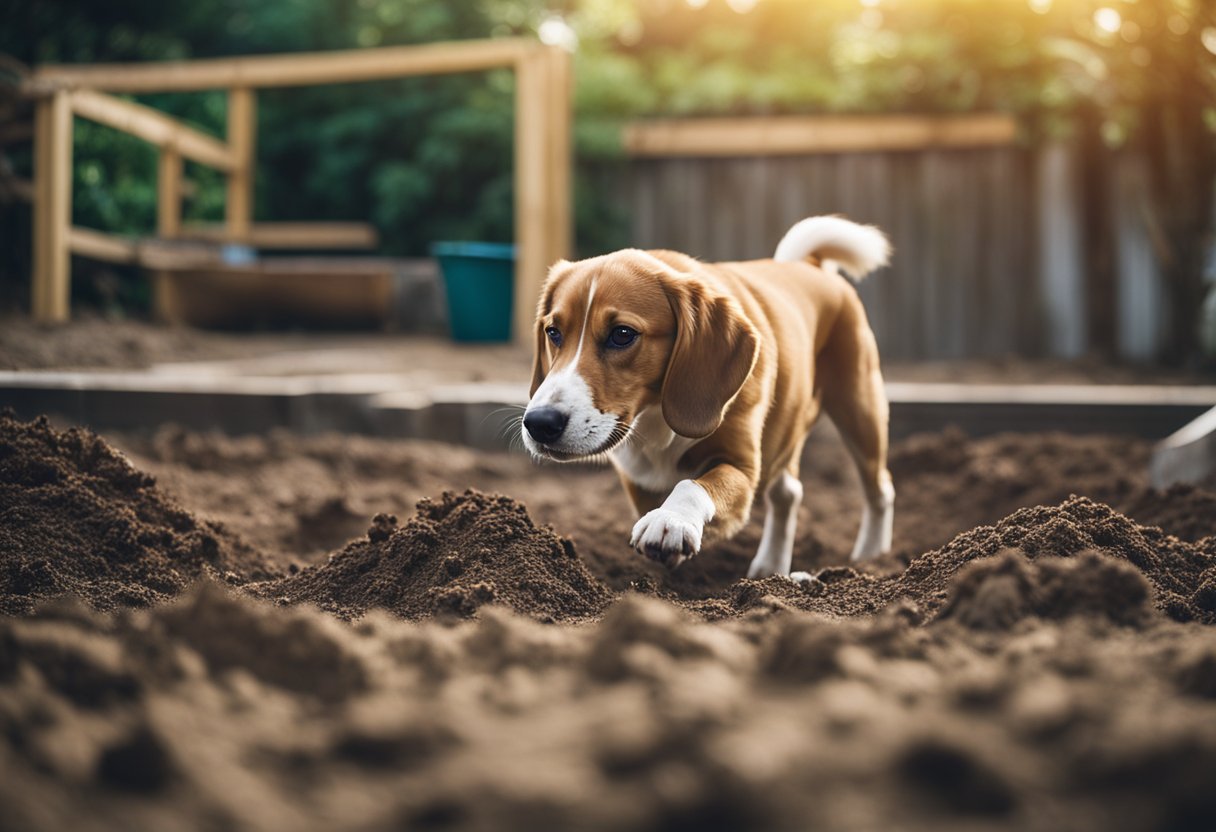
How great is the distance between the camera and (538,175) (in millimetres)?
9688

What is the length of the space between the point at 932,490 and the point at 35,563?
398 cm

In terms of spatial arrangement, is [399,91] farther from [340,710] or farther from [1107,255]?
[340,710]

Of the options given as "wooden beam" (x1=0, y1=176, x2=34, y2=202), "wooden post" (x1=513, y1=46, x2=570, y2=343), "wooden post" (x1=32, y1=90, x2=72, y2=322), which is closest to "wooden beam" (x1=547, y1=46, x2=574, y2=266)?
"wooden post" (x1=513, y1=46, x2=570, y2=343)

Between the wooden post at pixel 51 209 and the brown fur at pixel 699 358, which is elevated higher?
the wooden post at pixel 51 209

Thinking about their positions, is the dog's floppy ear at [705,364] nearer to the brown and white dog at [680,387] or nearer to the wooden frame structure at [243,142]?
the brown and white dog at [680,387]

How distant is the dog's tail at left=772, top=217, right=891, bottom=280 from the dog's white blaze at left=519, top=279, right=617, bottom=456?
5.67 feet

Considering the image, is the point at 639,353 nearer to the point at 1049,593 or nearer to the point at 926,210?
the point at 1049,593

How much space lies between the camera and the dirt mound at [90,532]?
3.04 metres

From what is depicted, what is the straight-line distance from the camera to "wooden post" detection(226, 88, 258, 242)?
38.0 ft

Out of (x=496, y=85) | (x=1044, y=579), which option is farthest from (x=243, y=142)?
(x=1044, y=579)

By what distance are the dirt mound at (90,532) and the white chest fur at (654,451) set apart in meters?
1.24

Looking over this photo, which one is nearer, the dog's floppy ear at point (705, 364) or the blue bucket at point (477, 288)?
the dog's floppy ear at point (705, 364)

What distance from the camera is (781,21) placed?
1705 cm

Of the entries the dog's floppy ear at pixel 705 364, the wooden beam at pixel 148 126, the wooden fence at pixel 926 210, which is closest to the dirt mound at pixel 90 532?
the dog's floppy ear at pixel 705 364
